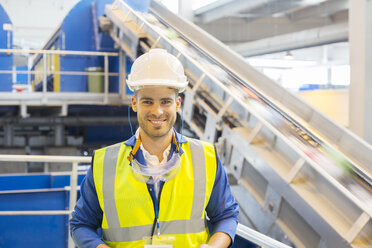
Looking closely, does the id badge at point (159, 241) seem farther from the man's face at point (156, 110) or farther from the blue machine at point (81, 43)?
the blue machine at point (81, 43)

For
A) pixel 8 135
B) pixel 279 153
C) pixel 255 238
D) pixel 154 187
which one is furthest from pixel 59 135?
pixel 154 187

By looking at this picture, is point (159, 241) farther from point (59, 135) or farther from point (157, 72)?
point (59, 135)

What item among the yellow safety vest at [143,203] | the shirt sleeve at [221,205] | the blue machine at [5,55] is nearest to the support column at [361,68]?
the shirt sleeve at [221,205]

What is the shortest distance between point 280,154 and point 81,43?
8.07 metres

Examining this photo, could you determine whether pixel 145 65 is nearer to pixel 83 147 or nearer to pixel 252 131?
pixel 252 131

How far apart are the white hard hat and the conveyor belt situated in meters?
1.85

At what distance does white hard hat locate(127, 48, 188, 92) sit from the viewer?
155 cm

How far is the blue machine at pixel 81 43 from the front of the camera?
1033 cm

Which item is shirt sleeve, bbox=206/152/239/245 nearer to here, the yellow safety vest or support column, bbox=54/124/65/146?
the yellow safety vest

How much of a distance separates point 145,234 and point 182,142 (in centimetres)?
38

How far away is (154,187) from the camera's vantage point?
5.11 feet

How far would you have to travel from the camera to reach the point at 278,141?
3.74m

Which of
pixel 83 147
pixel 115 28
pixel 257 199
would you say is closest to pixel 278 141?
pixel 257 199

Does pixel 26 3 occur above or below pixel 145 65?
above
